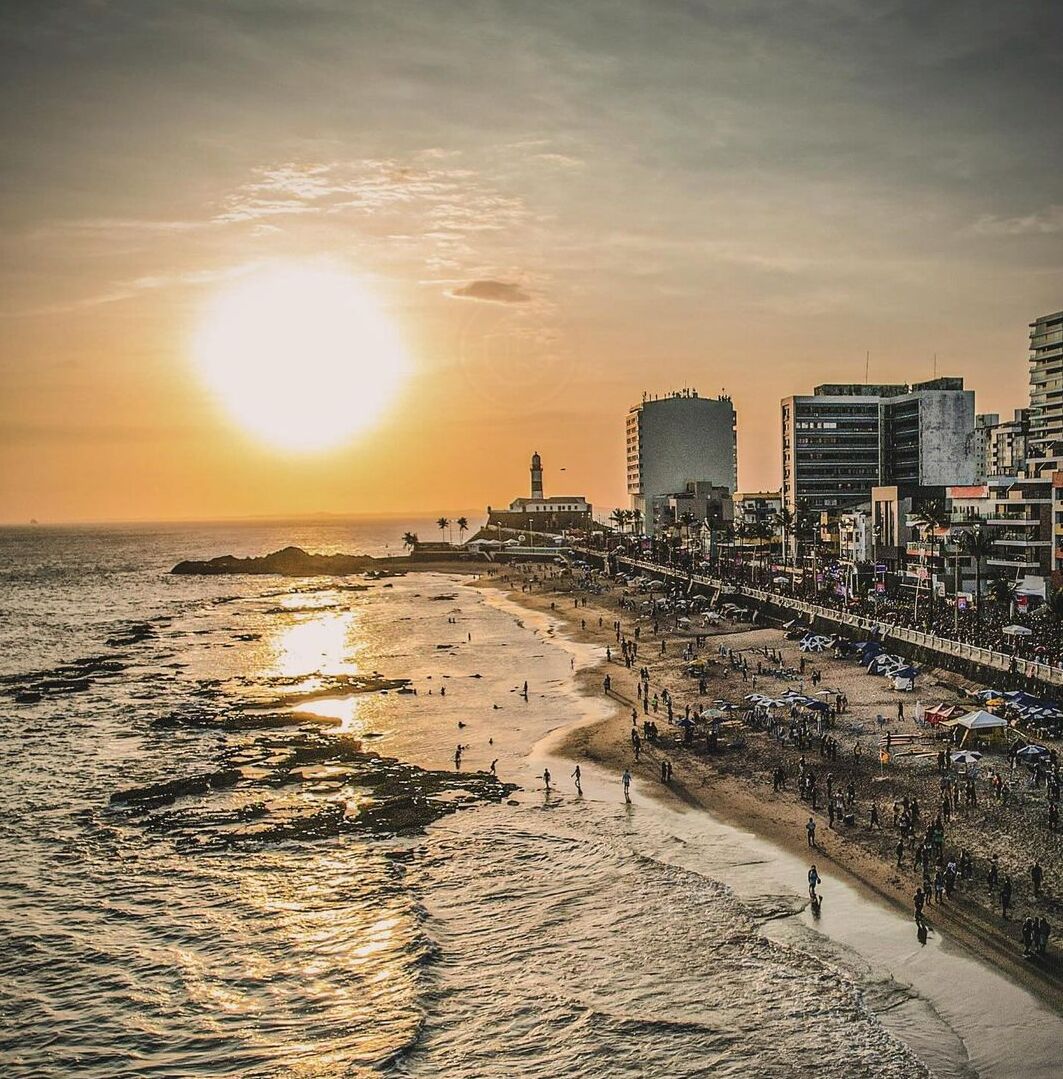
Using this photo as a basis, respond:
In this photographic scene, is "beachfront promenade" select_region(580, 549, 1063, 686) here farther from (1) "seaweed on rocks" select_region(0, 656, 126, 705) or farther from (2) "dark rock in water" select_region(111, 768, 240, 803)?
(1) "seaweed on rocks" select_region(0, 656, 126, 705)

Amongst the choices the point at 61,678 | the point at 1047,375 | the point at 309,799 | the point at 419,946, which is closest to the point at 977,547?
the point at 309,799

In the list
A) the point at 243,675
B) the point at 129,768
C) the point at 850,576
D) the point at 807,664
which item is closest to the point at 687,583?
the point at 850,576

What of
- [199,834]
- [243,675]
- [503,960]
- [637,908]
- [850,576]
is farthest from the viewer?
[850,576]

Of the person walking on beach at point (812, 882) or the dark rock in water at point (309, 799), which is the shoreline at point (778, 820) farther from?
the dark rock in water at point (309, 799)

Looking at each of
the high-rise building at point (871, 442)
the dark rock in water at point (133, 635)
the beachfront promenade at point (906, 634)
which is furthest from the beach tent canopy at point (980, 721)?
the high-rise building at point (871, 442)

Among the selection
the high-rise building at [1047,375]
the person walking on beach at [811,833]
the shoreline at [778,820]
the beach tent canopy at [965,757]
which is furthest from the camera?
the high-rise building at [1047,375]

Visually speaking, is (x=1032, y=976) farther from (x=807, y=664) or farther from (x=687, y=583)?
(x=687, y=583)
